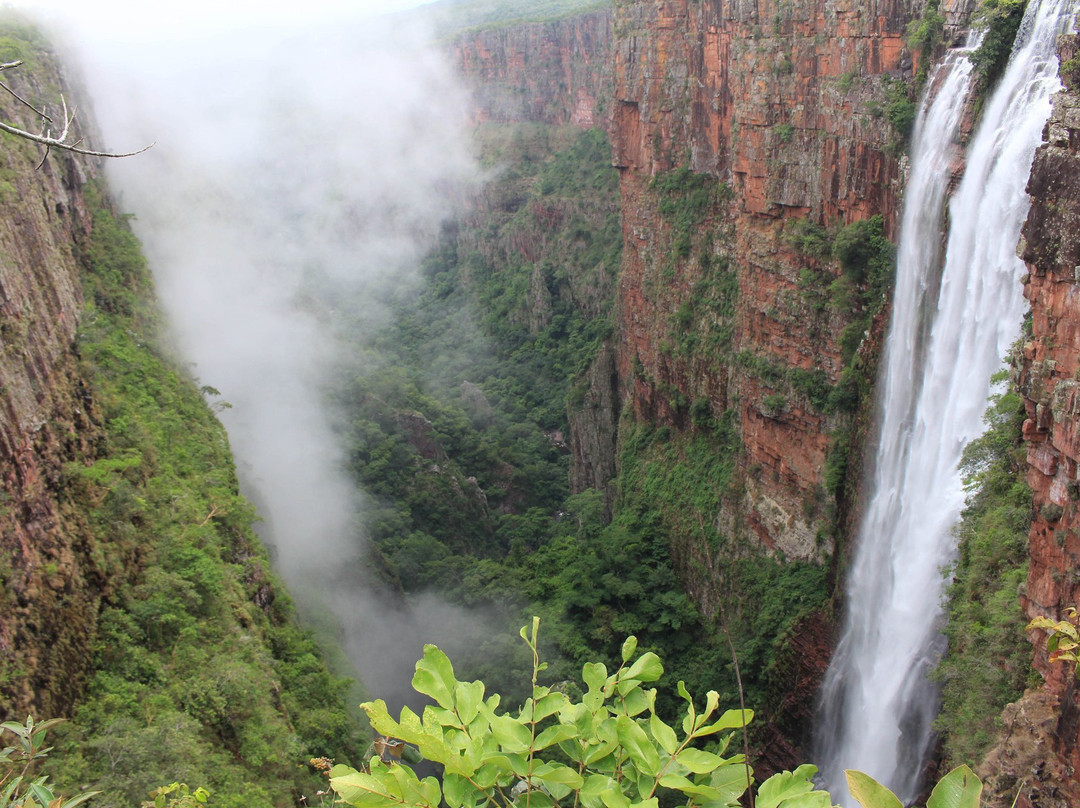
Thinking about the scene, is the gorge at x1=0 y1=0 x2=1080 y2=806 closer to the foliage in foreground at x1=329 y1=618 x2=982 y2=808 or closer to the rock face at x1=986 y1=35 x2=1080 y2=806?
the rock face at x1=986 y1=35 x2=1080 y2=806

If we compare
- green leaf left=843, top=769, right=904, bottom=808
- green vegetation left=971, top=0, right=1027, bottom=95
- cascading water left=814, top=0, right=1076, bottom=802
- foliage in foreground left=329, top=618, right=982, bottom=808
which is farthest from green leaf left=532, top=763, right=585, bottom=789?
green vegetation left=971, top=0, right=1027, bottom=95

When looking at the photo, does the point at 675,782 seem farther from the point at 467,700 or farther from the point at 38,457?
the point at 38,457

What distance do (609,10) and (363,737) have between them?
55318mm

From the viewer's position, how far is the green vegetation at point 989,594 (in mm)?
11969

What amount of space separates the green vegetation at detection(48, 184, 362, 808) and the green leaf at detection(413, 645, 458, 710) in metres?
8.32

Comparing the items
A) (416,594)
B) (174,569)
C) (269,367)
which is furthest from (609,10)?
(174,569)

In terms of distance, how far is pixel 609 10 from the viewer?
202 feet

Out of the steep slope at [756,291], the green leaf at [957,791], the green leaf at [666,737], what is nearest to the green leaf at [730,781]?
the green leaf at [666,737]

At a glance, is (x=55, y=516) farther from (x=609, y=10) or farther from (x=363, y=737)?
(x=609, y=10)

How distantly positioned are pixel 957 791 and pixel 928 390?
50.0ft

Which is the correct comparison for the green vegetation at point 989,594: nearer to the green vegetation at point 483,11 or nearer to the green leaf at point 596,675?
the green leaf at point 596,675

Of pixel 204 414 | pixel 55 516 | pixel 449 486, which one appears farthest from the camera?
pixel 449 486

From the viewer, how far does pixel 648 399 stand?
1342 inches

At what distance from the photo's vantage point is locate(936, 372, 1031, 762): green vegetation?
471 inches
